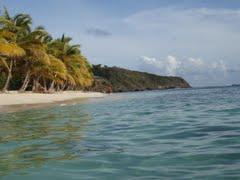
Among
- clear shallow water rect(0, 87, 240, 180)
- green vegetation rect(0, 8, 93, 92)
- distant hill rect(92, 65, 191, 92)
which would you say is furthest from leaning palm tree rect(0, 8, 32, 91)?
distant hill rect(92, 65, 191, 92)

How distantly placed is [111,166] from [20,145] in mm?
3237

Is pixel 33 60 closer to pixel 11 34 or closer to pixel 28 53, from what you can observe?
pixel 28 53

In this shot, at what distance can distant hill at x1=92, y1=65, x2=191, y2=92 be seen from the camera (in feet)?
439

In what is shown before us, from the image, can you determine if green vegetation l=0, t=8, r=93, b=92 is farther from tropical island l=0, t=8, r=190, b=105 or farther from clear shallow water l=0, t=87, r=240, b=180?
clear shallow water l=0, t=87, r=240, b=180

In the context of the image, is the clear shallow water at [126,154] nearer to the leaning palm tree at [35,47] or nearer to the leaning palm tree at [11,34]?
the leaning palm tree at [11,34]

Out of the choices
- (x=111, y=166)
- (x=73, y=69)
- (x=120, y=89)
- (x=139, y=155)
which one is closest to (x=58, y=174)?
(x=111, y=166)

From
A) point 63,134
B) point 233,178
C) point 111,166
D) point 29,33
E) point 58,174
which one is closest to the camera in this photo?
point 233,178

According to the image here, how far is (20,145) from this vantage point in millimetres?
8898

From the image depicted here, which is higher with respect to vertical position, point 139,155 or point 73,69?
point 73,69

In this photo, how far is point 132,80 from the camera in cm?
15100

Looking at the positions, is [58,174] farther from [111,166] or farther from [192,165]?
[192,165]

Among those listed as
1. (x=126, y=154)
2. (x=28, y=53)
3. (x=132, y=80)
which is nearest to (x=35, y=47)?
(x=28, y=53)

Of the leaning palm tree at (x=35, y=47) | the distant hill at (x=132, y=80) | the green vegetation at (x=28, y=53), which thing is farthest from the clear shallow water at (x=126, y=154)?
the distant hill at (x=132, y=80)

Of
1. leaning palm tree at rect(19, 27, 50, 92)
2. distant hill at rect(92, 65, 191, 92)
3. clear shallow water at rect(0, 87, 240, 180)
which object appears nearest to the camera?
clear shallow water at rect(0, 87, 240, 180)
